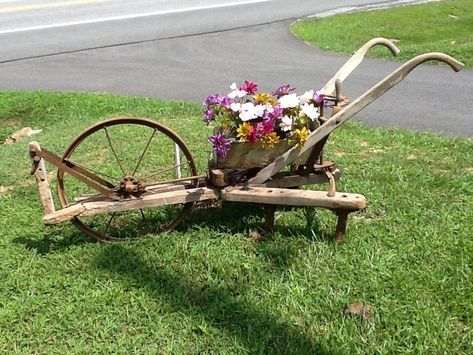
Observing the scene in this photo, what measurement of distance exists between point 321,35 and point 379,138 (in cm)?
572

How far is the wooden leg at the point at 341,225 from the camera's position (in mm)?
3252

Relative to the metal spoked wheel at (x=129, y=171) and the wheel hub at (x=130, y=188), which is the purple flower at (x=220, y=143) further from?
the wheel hub at (x=130, y=188)

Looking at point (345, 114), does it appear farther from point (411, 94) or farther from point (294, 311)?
point (411, 94)

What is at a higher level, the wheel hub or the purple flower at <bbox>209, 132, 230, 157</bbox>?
the purple flower at <bbox>209, 132, 230, 157</bbox>

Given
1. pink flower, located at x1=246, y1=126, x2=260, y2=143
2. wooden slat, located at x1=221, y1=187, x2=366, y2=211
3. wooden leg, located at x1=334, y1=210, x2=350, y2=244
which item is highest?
pink flower, located at x1=246, y1=126, x2=260, y2=143

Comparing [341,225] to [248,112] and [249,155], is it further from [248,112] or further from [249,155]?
[248,112]

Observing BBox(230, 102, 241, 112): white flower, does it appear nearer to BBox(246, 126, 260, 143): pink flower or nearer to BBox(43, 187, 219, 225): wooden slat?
BBox(246, 126, 260, 143): pink flower

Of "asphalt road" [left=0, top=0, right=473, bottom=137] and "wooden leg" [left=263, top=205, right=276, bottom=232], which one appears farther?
"asphalt road" [left=0, top=0, right=473, bottom=137]

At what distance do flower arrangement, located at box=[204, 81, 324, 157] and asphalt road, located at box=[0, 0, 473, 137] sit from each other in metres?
3.18

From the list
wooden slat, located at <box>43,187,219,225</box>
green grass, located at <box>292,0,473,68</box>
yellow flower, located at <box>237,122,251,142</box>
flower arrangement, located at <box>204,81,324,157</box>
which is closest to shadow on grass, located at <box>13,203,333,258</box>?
wooden slat, located at <box>43,187,219,225</box>

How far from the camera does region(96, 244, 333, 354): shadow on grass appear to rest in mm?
2666

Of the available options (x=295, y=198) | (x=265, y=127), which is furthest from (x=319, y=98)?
(x=295, y=198)

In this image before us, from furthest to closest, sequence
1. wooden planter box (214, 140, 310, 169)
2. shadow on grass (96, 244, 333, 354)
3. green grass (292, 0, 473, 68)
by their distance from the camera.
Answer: green grass (292, 0, 473, 68) < wooden planter box (214, 140, 310, 169) < shadow on grass (96, 244, 333, 354)

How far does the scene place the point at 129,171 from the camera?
4570 millimetres
